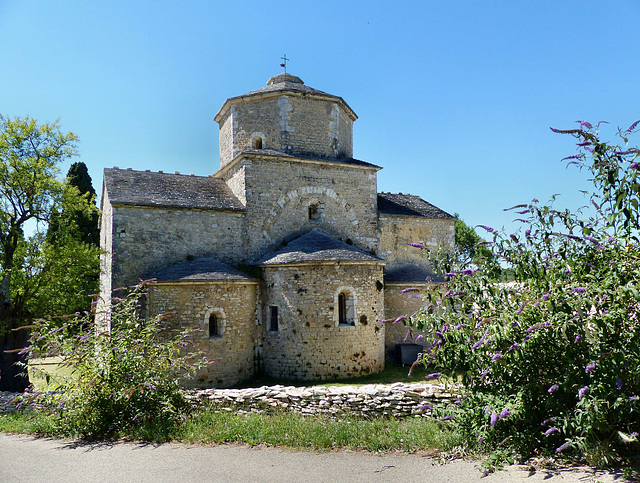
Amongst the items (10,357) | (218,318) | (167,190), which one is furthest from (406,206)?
(10,357)

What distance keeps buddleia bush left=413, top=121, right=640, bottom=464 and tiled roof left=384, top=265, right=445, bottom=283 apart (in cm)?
935

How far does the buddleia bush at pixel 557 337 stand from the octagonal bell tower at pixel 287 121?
10544 mm

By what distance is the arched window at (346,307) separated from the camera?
13.3m

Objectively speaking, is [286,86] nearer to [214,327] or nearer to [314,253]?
[314,253]

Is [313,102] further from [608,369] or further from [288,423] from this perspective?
[608,369]

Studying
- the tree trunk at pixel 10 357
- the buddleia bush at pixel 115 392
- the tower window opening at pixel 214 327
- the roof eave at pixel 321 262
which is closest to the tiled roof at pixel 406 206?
the roof eave at pixel 321 262

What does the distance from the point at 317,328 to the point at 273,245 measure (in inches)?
135

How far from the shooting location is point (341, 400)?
7.95 m

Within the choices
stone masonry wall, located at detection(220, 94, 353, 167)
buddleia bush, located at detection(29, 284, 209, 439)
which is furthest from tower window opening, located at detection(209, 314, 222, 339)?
stone masonry wall, located at detection(220, 94, 353, 167)

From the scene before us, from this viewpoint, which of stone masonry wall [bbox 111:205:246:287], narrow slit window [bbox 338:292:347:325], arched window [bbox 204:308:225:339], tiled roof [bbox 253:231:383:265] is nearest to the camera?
arched window [bbox 204:308:225:339]

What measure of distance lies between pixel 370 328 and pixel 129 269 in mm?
7477

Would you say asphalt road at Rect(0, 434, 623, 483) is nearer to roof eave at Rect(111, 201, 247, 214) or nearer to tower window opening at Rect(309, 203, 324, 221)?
roof eave at Rect(111, 201, 247, 214)

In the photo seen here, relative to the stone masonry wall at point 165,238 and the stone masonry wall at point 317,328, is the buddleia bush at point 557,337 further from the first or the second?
the stone masonry wall at point 165,238

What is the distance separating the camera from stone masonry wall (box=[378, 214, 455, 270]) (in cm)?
1692
